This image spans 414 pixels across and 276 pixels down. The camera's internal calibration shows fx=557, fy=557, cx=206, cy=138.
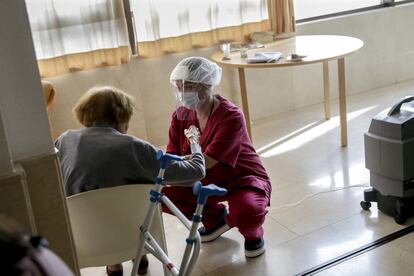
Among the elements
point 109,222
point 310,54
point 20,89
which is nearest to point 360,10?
point 310,54

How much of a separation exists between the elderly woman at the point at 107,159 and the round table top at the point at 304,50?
1.43 m

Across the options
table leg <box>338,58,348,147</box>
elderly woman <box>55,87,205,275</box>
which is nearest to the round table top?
table leg <box>338,58,348,147</box>

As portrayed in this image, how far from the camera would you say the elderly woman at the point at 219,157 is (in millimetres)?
2471

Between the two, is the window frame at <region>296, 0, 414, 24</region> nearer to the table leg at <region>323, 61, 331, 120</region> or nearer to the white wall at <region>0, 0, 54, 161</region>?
the table leg at <region>323, 61, 331, 120</region>

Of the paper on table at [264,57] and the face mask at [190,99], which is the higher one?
the paper on table at [264,57]

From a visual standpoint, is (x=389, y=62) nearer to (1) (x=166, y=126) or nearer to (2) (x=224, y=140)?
(1) (x=166, y=126)

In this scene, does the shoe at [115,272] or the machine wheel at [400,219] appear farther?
the machine wheel at [400,219]

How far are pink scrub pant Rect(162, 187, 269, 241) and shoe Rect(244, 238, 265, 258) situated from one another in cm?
2

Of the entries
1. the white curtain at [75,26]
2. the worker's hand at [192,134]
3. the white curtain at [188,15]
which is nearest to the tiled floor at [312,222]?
the worker's hand at [192,134]

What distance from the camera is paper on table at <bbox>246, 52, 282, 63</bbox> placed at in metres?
3.39

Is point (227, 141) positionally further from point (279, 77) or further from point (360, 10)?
point (360, 10)

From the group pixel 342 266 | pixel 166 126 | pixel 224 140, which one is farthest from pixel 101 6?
pixel 342 266

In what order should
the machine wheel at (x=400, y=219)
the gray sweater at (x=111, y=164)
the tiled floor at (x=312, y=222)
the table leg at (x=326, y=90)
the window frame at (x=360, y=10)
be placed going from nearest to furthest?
Result: the gray sweater at (x=111, y=164) → the tiled floor at (x=312, y=222) → the machine wheel at (x=400, y=219) → the table leg at (x=326, y=90) → the window frame at (x=360, y=10)

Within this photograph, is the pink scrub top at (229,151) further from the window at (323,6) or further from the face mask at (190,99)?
the window at (323,6)
